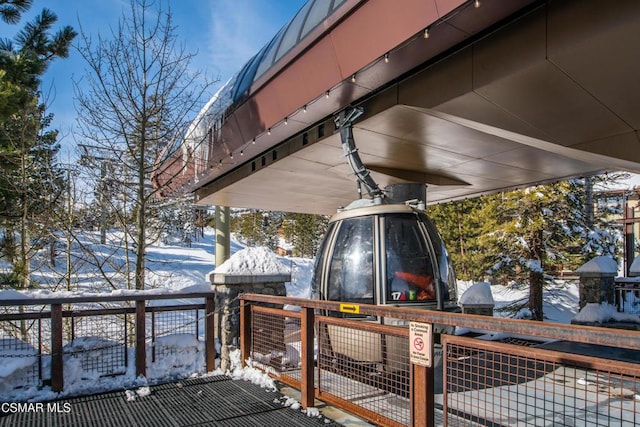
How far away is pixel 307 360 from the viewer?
13.3ft

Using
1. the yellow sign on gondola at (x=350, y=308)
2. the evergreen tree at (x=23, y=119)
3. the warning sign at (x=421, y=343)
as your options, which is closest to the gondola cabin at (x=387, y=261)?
the yellow sign on gondola at (x=350, y=308)

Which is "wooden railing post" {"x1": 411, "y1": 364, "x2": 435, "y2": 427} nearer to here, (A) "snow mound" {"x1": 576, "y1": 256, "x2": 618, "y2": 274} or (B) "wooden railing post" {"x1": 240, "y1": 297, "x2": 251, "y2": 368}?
(B) "wooden railing post" {"x1": 240, "y1": 297, "x2": 251, "y2": 368}

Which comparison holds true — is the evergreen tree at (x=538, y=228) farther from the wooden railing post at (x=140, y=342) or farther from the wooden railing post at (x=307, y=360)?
the wooden railing post at (x=140, y=342)

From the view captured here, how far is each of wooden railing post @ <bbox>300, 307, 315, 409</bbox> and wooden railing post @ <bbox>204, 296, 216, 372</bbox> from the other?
5.96ft

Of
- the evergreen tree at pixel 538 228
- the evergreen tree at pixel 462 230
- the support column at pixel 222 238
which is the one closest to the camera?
the support column at pixel 222 238

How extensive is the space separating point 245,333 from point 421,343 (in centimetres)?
291

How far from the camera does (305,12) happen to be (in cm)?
612

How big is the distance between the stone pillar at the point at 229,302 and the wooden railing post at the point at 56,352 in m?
1.77

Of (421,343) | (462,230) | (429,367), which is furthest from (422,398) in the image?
(462,230)

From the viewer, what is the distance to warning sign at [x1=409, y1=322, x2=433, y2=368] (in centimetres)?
288

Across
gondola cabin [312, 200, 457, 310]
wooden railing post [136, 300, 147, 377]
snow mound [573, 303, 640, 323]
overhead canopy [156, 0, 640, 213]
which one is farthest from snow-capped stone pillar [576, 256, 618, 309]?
wooden railing post [136, 300, 147, 377]

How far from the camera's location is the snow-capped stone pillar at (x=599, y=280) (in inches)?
389

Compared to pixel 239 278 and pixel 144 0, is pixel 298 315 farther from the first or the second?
pixel 144 0

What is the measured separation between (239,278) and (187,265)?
21.5 metres
